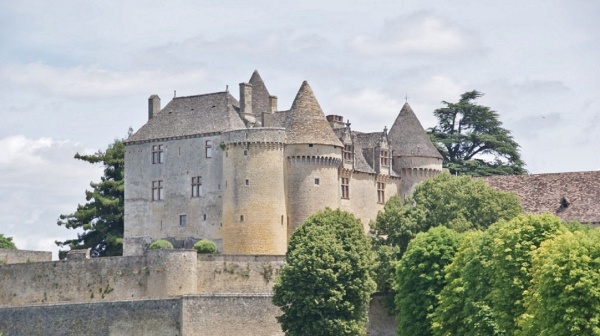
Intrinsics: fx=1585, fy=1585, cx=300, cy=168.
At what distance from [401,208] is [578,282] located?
2364cm

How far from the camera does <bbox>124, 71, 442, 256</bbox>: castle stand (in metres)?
82.2

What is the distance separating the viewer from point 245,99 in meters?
86.0

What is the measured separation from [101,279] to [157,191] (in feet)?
28.7

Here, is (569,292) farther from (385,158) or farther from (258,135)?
(385,158)

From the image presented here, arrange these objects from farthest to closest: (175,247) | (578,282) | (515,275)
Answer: (175,247)
(515,275)
(578,282)

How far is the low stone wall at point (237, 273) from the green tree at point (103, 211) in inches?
576

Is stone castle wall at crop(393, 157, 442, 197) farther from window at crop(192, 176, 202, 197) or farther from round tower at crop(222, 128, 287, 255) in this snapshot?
window at crop(192, 176, 202, 197)

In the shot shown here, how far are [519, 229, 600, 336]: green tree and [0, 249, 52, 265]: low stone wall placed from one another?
36.1m

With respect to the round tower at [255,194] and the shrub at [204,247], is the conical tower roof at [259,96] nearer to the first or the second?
the round tower at [255,194]

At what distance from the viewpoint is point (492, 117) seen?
343 feet

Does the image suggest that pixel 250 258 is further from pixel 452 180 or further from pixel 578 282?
pixel 578 282

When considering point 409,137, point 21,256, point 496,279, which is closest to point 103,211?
point 21,256

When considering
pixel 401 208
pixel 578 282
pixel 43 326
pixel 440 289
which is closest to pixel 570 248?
pixel 578 282

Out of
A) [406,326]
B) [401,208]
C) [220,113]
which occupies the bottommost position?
[406,326]
